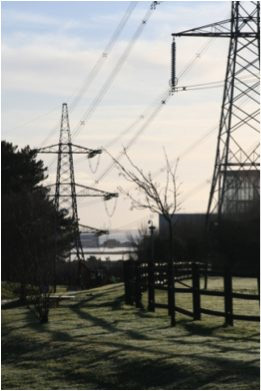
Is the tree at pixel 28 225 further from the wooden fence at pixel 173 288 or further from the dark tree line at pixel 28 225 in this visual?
the wooden fence at pixel 173 288

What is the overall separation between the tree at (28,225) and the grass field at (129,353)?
3.08m

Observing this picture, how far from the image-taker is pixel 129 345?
41.4ft

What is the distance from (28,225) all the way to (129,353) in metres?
22.1

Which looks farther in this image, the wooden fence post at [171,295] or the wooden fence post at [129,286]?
the wooden fence post at [129,286]

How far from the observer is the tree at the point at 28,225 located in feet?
70.5

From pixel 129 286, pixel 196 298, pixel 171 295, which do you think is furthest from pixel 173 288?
pixel 129 286

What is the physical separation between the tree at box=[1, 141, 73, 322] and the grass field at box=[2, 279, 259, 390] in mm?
3078

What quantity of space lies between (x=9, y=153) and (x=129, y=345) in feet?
138

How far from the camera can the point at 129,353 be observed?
38.8ft

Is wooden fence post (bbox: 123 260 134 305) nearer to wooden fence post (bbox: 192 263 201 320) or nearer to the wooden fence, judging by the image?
the wooden fence

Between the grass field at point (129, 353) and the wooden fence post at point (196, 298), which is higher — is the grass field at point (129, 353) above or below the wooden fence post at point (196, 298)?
below

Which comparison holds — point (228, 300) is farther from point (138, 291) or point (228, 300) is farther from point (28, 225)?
point (28, 225)

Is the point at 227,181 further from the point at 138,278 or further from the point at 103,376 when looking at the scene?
the point at 103,376

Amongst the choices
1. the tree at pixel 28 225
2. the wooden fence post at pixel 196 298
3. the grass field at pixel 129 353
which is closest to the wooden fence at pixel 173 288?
the wooden fence post at pixel 196 298
